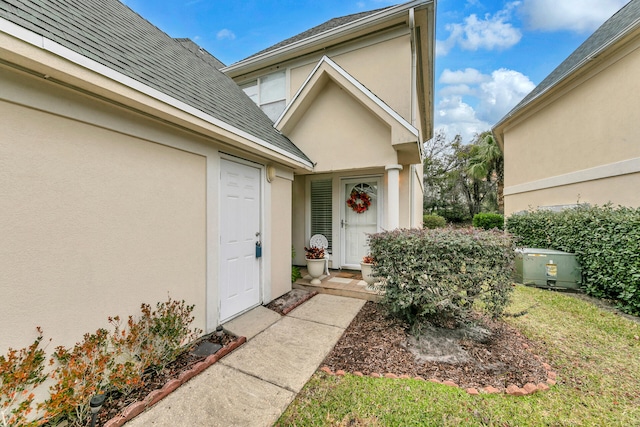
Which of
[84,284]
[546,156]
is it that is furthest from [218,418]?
[546,156]

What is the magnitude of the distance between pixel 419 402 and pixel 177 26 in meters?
14.5

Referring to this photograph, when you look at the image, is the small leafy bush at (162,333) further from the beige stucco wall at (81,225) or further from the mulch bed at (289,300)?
the mulch bed at (289,300)

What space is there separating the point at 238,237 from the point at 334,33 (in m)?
6.84

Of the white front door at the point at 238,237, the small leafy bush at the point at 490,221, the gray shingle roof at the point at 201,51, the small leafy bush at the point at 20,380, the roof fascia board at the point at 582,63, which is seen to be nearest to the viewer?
the small leafy bush at the point at 20,380

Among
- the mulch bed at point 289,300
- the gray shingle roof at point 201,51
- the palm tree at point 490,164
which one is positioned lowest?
the mulch bed at point 289,300

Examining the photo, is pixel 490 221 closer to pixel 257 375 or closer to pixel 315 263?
pixel 315 263

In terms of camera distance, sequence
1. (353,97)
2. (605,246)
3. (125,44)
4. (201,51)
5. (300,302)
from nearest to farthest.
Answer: (125,44) < (300,302) < (605,246) < (353,97) < (201,51)

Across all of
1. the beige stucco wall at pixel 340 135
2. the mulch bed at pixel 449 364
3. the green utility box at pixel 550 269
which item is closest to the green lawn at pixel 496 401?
the mulch bed at pixel 449 364

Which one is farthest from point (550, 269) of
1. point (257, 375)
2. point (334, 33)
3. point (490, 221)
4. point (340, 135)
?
point (490, 221)

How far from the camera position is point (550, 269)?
6.40 meters

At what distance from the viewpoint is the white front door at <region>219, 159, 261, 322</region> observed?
14.1ft

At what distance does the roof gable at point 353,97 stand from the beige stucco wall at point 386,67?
169 centimetres

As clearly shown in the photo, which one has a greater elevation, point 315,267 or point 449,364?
point 315,267

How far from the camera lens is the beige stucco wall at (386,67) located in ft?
22.6
